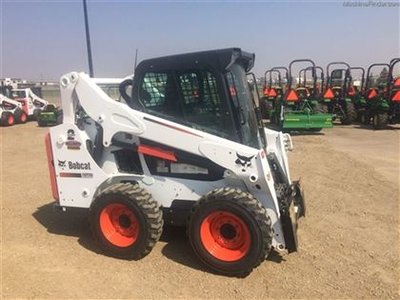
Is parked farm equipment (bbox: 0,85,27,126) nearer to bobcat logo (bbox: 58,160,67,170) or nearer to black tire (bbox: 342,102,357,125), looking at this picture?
black tire (bbox: 342,102,357,125)

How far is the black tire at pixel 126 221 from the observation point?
4785mm

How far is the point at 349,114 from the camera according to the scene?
57.0 feet

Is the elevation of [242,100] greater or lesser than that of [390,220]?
greater

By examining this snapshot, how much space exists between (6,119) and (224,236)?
1919 cm

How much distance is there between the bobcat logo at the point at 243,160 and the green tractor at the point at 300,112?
10.9m

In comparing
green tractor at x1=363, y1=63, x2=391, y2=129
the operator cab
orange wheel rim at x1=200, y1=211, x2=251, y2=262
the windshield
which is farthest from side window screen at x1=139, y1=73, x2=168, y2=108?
green tractor at x1=363, y1=63, x2=391, y2=129

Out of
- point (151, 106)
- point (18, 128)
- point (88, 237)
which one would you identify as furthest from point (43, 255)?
point (18, 128)

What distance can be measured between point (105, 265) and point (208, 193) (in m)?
1.35

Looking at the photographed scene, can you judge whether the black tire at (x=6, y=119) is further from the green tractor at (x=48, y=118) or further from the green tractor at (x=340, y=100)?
the green tractor at (x=340, y=100)

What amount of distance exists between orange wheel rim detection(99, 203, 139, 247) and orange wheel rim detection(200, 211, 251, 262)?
2.72 feet

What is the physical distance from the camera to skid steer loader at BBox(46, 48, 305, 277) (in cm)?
453

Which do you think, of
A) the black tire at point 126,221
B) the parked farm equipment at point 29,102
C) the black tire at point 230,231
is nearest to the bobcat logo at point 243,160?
the black tire at point 230,231

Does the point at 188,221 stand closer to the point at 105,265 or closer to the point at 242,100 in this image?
the point at 105,265

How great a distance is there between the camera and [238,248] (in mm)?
4582
